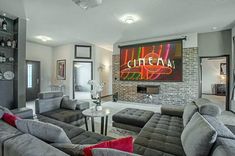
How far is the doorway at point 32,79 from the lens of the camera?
673 cm

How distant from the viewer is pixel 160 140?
5.96 feet

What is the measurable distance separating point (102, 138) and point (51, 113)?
1.95 meters

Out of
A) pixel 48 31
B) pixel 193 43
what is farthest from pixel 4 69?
pixel 193 43

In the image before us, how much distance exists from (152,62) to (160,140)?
15.7 feet

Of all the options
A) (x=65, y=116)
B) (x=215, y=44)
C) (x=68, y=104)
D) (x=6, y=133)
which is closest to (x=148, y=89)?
(x=215, y=44)

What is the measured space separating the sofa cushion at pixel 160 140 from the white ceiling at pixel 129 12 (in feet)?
9.10

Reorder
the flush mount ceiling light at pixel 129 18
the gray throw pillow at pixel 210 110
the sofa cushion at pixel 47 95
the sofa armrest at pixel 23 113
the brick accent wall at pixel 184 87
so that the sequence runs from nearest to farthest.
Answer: the gray throw pillow at pixel 210 110 → the sofa armrest at pixel 23 113 → the sofa cushion at pixel 47 95 → the flush mount ceiling light at pixel 129 18 → the brick accent wall at pixel 184 87

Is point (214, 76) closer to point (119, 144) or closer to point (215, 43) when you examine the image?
point (215, 43)

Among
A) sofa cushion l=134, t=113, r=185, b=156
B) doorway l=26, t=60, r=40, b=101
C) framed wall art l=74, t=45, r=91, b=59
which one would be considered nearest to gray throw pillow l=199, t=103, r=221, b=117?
sofa cushion l=134, t=113, r=185, b=156

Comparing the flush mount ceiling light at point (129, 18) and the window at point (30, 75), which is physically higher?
the flush mount ceiling light at point (129, 18)

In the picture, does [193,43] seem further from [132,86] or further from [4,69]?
[4,69]

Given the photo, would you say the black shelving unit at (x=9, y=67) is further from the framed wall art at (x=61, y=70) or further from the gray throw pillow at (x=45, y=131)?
the framed wall art at (x=61, y=70)

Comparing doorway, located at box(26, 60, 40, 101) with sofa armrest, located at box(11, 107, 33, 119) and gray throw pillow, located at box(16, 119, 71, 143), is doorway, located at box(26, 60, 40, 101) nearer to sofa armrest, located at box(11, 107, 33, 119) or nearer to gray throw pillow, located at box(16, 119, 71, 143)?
sofa armrest, located at box(11, 107, 33, 119)

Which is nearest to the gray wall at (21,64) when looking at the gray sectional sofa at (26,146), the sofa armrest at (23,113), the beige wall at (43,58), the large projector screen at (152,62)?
the sofa armrest at (23,113)
